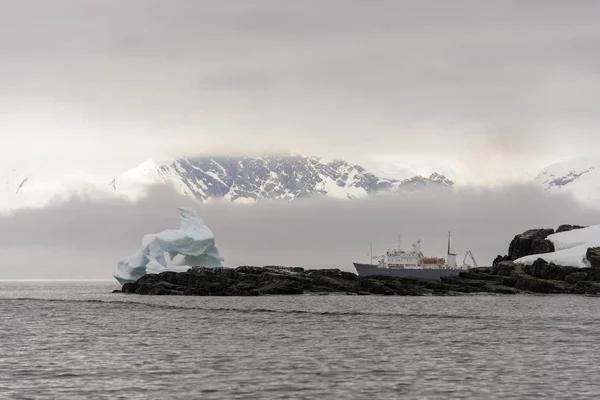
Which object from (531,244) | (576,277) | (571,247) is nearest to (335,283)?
(576,277)

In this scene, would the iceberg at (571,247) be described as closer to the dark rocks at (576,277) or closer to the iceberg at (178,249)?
the dark rocks at (576,277)

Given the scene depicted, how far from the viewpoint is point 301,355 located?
43438 millimetres

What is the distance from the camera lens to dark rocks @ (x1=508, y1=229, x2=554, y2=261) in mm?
164250

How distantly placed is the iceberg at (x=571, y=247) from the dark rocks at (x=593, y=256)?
2557 mm

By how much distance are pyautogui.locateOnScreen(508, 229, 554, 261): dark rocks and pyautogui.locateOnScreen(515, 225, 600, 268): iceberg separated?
190 cm

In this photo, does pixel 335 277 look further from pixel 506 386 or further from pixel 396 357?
pixel 506 386

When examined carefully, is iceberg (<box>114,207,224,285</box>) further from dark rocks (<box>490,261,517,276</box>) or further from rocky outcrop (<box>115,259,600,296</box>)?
dark rocks (<box>490,261,517,276</box>)

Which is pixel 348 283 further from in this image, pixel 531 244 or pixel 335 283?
pixel 531 244

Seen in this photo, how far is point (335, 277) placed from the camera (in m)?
136

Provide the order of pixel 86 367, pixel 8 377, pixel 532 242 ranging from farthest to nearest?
pixel 532 242 < pixel 86 367 < pixel 8 377

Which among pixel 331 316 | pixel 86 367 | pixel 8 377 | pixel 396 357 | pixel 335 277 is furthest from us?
pixel 335 277

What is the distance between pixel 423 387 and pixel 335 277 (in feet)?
340

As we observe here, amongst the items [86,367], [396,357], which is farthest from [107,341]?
[396,357]

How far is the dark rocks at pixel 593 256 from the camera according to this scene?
140250mm
